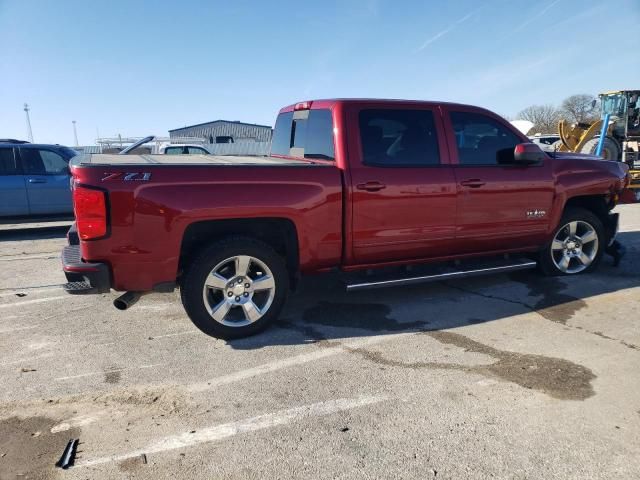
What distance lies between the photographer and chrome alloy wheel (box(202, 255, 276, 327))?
12.7 ft

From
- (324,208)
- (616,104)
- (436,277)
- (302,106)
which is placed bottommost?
(436,277)

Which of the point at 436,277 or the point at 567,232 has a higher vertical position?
the point at 567,232

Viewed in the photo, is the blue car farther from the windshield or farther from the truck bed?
the windshield

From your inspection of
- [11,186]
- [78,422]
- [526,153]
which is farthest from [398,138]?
[11,186]

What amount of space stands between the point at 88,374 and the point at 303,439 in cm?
181

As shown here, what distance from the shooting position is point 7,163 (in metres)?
9.20

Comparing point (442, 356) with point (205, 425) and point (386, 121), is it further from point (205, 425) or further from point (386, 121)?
point (386, 121)

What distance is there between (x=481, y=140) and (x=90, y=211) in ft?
12.3

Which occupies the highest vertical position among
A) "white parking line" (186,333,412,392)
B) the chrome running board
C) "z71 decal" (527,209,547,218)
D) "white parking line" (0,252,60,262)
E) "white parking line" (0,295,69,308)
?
"z71 decal" (527,209,547,218)

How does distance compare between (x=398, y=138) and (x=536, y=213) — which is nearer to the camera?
(x=398, y=138)

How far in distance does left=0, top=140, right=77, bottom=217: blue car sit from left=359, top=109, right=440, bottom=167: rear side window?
24.8ft

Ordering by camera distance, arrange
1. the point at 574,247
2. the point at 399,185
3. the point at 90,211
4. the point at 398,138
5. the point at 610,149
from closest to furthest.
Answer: the point at 90,211
the point at 399,185
the point at 398,138
the point at 574,247
the point at 610,149

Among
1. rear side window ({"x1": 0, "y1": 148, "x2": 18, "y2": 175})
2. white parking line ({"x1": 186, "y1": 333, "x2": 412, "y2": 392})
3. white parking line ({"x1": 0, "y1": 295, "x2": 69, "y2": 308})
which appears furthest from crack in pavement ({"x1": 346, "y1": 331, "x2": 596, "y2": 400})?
rear side window ({"x1": 0, "y1": 148, "x2": 18, "y2": 175})

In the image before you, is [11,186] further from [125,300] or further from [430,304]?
[430,304]
